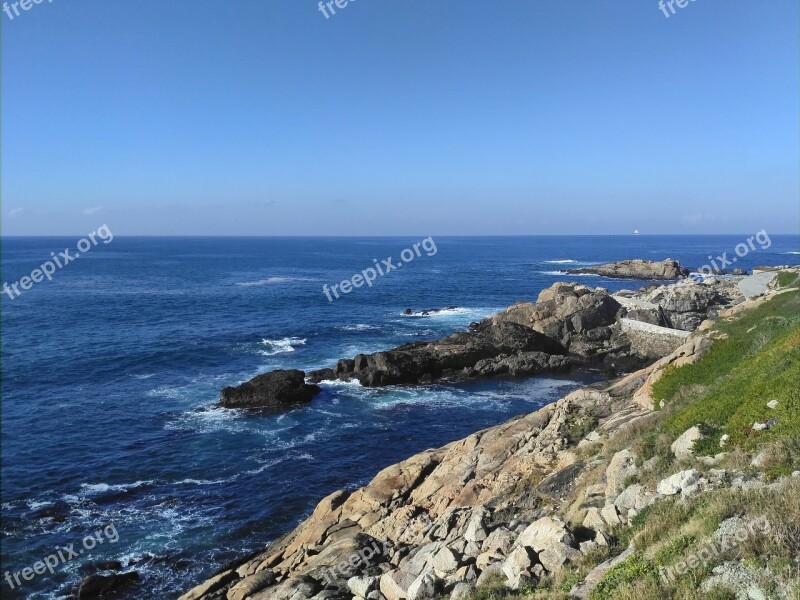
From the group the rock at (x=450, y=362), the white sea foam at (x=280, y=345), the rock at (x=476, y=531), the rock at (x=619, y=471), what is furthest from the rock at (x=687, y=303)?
the rock at (x=476, y=531)

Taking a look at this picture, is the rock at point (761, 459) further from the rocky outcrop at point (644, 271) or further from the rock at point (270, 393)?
the rocky outcrop at point (644, 271)

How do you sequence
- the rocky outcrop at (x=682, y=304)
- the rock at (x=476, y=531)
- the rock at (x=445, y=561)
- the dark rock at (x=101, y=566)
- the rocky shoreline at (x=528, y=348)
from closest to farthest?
1. the rock at (x=445, y=561)
2. the rock at (x=476, y=531)
3. the dark rock at (x=101, y=566)
4. the rocky shoreline at (x=528, y=348)
5. the rocky outcrop at (x=682, y=304)

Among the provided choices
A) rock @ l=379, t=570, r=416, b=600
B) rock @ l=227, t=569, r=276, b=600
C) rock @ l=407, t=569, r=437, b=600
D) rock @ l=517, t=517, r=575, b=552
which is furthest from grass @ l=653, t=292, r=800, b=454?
rock @ l=227, t=569, r=276, b=600

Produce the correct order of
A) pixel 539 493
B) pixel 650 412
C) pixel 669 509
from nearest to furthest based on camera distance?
pixel 669 509, pixel 539 493, pixel 650 412

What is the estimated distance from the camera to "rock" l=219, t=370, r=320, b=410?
39.2m

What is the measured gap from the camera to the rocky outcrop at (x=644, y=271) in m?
106

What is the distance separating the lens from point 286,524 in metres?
24.0

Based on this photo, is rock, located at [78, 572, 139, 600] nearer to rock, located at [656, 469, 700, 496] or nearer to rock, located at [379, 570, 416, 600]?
rock, located at [379, 570, 416, 600]

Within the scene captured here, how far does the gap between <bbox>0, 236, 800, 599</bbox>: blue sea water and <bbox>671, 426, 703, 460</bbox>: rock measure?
17405mm

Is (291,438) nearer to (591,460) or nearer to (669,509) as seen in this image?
(591,460)

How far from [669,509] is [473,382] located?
34.8 meters

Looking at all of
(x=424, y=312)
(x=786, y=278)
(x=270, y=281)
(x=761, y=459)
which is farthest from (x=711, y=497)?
(x=270, y=281)

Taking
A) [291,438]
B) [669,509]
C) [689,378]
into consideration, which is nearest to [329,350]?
[291,438]

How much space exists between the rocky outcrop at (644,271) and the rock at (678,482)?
10600 centimetres
